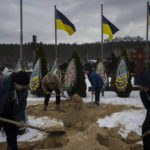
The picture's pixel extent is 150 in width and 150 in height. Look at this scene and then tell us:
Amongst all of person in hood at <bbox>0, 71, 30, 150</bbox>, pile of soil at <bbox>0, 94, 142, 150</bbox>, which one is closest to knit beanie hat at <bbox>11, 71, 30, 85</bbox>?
person in hood at <bbox>0, 71, 30, 150</bbox>

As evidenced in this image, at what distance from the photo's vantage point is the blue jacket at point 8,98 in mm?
2805

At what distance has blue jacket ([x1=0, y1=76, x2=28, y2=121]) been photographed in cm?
280

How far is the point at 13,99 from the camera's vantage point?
10.00 feet

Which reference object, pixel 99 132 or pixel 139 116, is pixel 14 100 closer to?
pixel 99 132

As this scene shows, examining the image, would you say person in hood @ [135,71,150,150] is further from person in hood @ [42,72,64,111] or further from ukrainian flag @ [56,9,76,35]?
ukrainian flag @ [56,9,76,35]

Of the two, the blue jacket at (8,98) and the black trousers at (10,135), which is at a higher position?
the blue jacket at (8,98)

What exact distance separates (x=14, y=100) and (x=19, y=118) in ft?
1.20

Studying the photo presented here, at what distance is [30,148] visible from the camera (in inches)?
141

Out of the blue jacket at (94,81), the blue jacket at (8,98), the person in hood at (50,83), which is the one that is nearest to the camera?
the blue jacket at (8,98)

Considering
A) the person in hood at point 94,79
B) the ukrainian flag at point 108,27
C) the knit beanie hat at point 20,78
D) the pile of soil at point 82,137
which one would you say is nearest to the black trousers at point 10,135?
the pile of soil at point 82,137

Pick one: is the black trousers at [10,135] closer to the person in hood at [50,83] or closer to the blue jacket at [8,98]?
the blue jacket at [8,98]

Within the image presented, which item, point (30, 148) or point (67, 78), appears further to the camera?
point (67, 78)

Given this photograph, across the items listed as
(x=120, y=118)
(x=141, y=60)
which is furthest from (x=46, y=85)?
(x=141, y=60)

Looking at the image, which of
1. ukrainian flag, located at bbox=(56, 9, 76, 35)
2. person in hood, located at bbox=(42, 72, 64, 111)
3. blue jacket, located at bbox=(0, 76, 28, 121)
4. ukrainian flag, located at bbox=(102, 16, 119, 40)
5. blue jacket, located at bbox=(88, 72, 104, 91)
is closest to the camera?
blue jacket, located at bbox=(0, 76, 28, 121)
